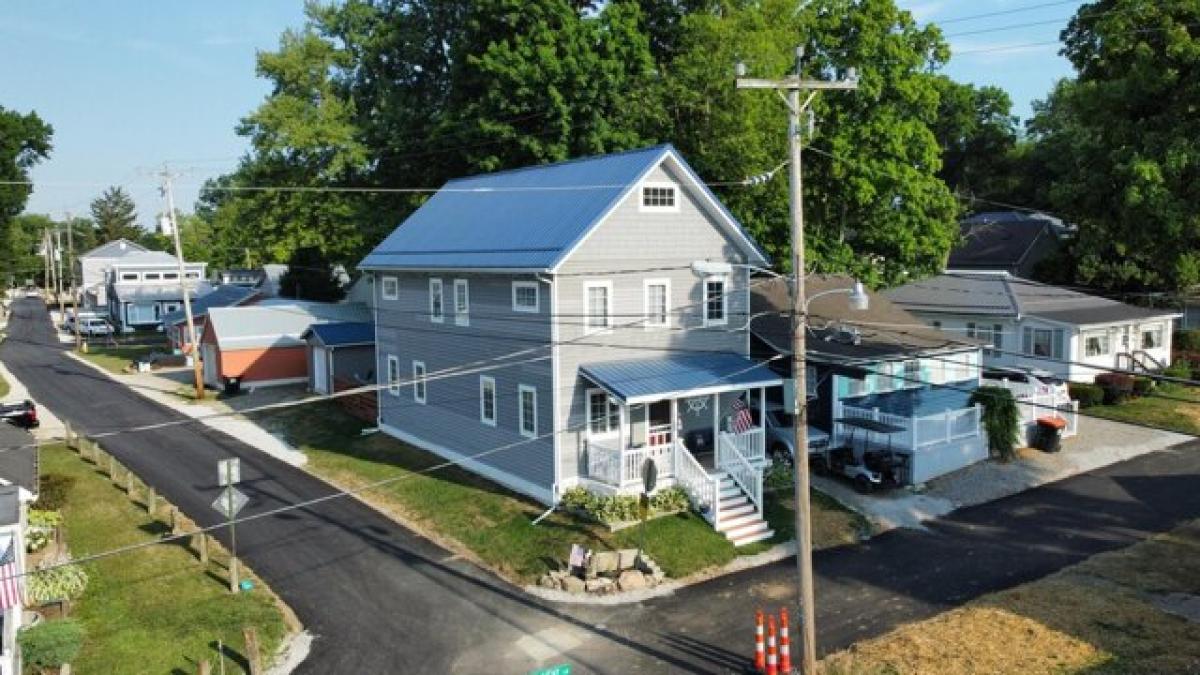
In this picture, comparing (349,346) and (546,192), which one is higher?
(546,192)

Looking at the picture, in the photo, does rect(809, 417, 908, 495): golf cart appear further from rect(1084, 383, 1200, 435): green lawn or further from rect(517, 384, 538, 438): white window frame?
rect(1084, 383, 1200, 435): green lawn

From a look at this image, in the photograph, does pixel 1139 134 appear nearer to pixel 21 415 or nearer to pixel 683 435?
pixel 683 435

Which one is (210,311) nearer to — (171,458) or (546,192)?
(171,458)

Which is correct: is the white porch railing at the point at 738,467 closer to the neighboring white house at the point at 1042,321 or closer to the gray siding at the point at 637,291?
the gray siding at the point at 637,291

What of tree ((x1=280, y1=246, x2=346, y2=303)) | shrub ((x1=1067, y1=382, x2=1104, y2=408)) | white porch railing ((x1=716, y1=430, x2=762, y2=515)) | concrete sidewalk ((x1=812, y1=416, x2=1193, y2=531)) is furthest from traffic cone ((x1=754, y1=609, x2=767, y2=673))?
tree ((x1=280, y1=246, x2=346, y2=303))

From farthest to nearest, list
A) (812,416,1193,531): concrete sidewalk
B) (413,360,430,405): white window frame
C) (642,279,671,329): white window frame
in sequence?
1. (413,360,430,405): white window frame
2. (642,279,671,329): white window frame
3. (812,416,1193,531): concrete sidewalk

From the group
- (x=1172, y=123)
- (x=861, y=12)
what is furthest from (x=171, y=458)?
(x=1172, y=123)
